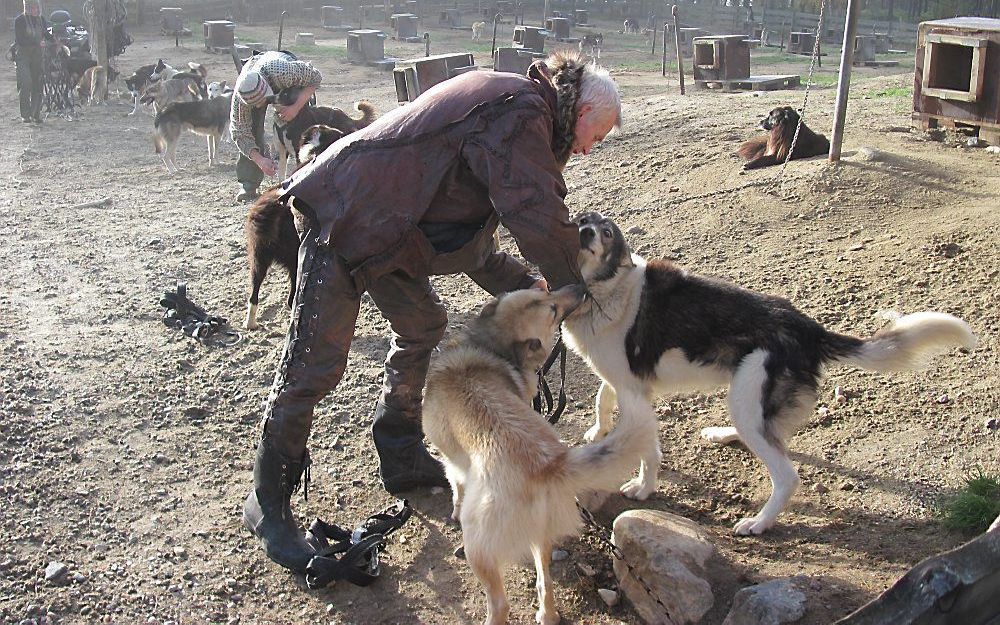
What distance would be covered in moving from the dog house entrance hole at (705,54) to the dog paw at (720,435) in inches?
473

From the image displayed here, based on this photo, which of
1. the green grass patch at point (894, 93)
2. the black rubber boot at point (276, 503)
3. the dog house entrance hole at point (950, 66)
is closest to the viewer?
the black rubber boot at point (276, 503)

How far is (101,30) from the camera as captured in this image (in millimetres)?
A: 19250

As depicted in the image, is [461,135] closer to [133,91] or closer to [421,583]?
[421,583]

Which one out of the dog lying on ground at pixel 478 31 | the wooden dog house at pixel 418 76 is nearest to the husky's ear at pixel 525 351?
the wooden dog house at pixel 418 76

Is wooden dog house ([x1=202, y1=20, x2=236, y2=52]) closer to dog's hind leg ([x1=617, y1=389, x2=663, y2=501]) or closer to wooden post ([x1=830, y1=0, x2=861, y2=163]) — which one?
wooden post ([x1=830, y1=0, x2=861, y2=163])

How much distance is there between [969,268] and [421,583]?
12.2 feet

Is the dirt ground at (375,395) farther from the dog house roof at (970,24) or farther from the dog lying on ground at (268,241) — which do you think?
the dog house roof at (970,24)

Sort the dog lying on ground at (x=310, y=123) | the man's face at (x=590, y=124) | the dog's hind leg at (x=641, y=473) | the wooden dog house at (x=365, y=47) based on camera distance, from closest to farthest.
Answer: the man's face at (x=590, y=124) → the dog's hind leg at (x=641, y=473) → the dog lying on ground at (x=310, y=123) → the wooden dog house at (x=365, y=47)

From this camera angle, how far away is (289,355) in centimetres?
343

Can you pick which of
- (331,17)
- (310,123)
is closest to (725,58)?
(310,123)

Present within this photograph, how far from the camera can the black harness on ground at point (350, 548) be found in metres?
3.34

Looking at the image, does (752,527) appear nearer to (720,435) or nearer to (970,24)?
(720,435)

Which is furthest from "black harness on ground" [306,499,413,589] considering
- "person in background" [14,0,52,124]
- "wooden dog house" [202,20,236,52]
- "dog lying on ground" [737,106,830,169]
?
"wooden dog house" [202,20,236,52]

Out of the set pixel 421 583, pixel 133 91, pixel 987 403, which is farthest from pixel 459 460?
pixel 133 91
